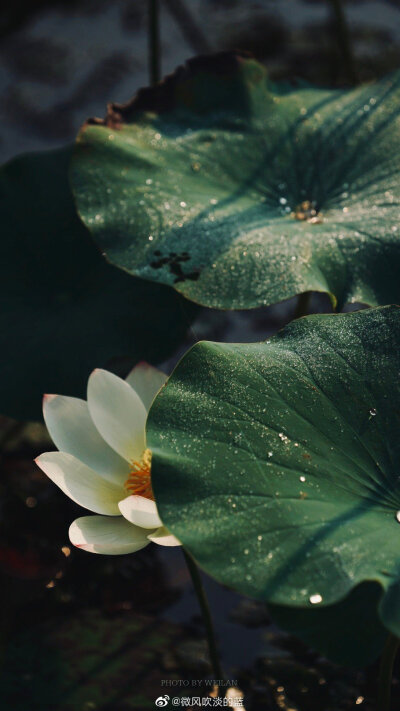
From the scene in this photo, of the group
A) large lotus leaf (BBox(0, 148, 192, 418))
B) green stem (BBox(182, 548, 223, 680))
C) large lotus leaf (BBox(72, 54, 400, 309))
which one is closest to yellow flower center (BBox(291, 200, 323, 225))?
large lotus leaf (BBox(72, 54, 400, 309))

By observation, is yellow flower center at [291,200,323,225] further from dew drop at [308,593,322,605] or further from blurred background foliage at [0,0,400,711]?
dew drop at [308,593,322,605]

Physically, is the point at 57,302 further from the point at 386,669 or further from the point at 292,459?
the point at 386,669

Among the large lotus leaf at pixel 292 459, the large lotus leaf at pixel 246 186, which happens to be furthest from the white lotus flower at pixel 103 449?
the large lotus leaf at pixel 246 186

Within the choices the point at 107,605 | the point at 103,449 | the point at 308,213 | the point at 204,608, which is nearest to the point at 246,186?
the point at 308,213

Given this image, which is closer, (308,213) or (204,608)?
(204,608)

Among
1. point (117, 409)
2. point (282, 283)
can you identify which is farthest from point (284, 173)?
point (117, 409)

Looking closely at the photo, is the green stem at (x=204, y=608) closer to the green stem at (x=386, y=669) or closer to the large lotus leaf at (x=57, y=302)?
the green stem at (x=386, y=669)

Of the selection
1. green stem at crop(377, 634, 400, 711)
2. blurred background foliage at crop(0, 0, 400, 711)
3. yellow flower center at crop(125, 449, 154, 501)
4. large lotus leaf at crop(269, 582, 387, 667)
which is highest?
A: yellow flower center at crop(125, 449, 154, 501)
